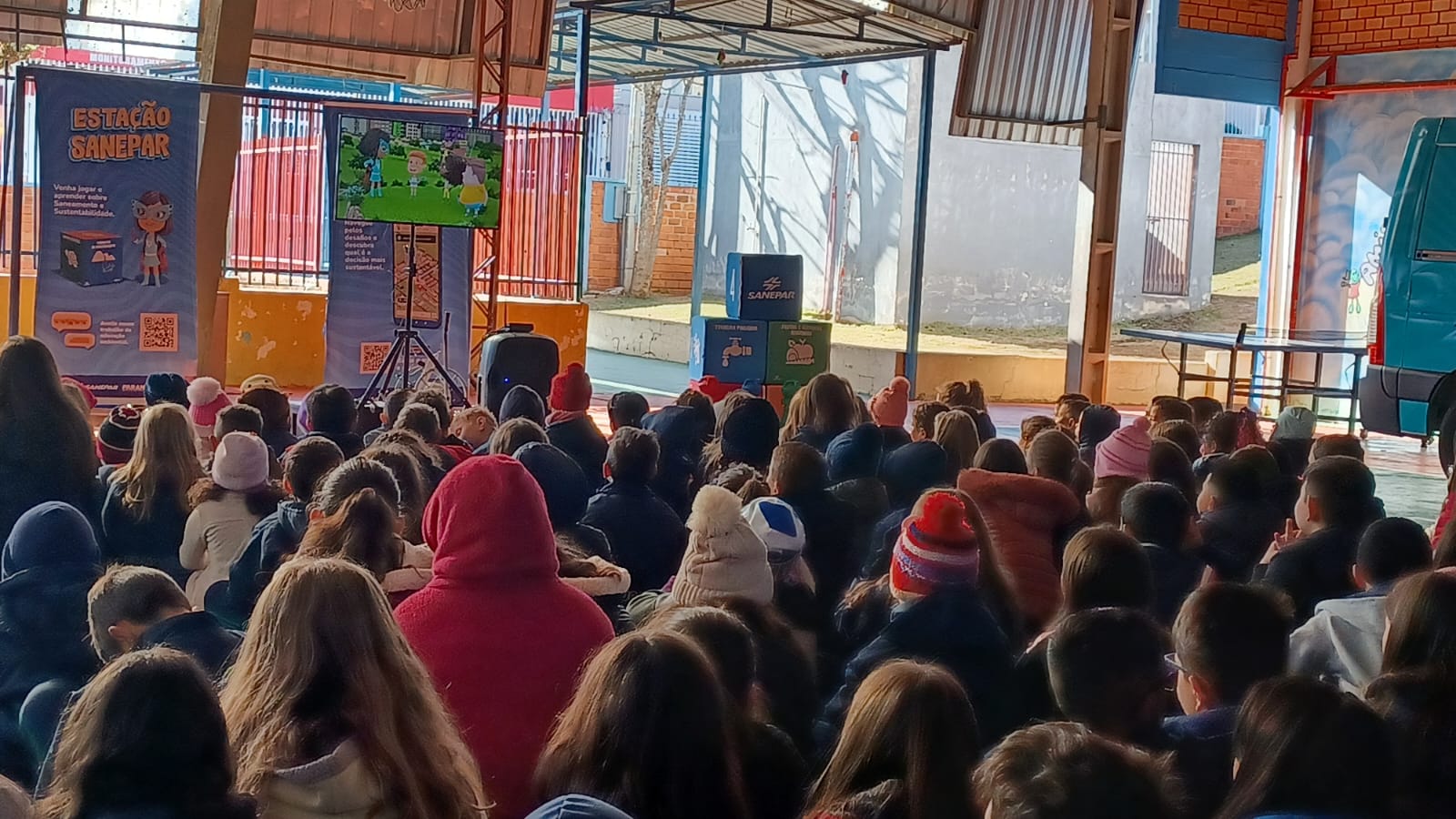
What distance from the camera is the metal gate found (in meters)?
23.3

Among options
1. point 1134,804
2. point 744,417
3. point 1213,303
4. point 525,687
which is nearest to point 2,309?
point 744,417

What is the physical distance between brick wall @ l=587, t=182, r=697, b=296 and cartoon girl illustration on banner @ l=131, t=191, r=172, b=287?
1484cm

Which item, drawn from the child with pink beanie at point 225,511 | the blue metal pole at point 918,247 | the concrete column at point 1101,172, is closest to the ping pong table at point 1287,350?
the concrete column at point 1101,172

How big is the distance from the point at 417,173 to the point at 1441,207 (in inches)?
Answer: 269

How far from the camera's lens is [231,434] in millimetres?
5109

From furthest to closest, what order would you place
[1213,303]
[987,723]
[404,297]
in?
[1213,303]
[404,297]
[987,723]

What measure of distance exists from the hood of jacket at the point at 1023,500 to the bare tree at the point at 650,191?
67.9 feet

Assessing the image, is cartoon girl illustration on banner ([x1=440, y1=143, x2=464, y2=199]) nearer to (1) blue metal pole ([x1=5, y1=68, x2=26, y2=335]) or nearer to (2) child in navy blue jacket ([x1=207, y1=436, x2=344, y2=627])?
(1) blue metal pole ([x1=5, y1=68, x2=26, y2=335])

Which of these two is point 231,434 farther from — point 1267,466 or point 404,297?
point 404,297

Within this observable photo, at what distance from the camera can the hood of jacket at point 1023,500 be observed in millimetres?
5227

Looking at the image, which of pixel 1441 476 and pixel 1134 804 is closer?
pixel 1134 804

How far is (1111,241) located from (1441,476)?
3.39 metres

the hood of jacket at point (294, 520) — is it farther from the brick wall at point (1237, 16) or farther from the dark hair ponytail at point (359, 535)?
the brick wall at point (1237, 16)

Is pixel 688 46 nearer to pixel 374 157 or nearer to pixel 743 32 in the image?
pixel 743 32
